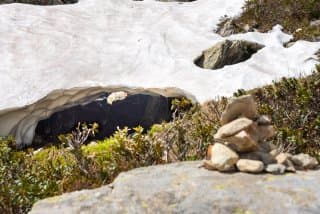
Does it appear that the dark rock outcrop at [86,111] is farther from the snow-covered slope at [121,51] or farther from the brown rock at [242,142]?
the brown rock at [242,142]

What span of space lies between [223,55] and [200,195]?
34.9ft

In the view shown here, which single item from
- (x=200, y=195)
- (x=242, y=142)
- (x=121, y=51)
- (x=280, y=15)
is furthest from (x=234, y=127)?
(x=280, y=15)

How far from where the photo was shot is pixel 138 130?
695 cm

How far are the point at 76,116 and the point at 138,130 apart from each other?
8.29 meters

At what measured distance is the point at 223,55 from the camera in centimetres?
1452

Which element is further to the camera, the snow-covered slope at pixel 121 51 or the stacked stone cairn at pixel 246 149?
the snow-covered slope at pixel 121 51

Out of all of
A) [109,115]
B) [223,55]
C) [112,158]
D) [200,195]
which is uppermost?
[223,55]

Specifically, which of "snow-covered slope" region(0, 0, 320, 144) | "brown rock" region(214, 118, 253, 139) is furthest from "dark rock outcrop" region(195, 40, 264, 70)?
"brown rock" region(214, 118, 253, 139)

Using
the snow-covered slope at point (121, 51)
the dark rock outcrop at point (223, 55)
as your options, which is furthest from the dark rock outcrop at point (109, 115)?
the dark rock outcrop at point (223, 55)

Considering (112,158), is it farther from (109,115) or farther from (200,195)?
(109,115)

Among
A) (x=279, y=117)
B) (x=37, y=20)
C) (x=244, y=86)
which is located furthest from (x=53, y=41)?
(x=279, y=117)

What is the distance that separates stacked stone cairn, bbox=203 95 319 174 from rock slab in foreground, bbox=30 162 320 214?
0.10m

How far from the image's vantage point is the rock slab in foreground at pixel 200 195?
412cm

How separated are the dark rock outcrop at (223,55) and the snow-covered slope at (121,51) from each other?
1.34 ft
